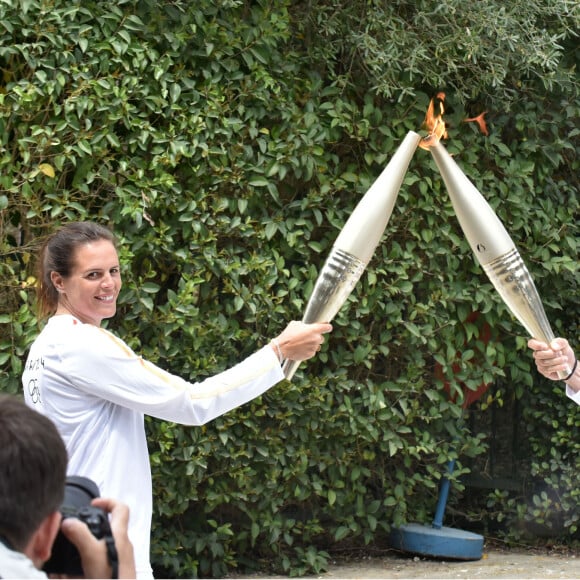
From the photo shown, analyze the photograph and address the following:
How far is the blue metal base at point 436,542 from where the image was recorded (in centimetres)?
586

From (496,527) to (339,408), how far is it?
1624mm

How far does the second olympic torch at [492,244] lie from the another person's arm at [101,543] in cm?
206

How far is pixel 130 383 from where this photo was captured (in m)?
2.88

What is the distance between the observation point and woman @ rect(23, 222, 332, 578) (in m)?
2.87

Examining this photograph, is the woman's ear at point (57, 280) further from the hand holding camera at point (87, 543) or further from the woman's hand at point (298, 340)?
the hand holding camera at point (87, 543)

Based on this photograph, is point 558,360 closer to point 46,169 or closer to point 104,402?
point 104,402

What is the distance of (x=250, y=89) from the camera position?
5082 millimetres

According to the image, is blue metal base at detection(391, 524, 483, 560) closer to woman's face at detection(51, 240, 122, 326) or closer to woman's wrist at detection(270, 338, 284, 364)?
woman's wrist at detection(270, 338, 284, 364)

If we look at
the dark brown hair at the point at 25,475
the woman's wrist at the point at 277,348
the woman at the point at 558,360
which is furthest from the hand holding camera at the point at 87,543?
the woman at the point at 558,360

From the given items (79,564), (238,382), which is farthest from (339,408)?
(79,564)

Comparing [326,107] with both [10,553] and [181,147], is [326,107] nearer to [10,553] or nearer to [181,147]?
[181,147]

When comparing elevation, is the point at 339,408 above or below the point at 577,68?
below

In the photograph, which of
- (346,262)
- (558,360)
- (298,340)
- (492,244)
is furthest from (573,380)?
(298,340)

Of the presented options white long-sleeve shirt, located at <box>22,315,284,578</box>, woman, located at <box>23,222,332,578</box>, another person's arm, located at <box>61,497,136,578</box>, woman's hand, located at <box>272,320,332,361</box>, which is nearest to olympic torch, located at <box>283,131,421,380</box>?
woman's hand, located at <box>272,320,332,361</box>
